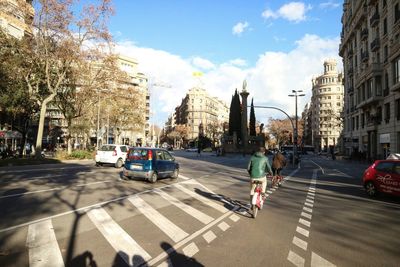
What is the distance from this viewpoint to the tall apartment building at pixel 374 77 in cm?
3406

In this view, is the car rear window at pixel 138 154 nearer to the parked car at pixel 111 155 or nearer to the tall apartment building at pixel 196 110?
the parked car at pixel 111 155

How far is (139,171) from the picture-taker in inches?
583

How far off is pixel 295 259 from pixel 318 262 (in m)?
0.33

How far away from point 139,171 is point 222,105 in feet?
538

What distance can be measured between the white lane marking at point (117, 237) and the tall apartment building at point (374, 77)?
30.7 metres

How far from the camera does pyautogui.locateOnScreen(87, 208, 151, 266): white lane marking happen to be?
543 centimetres

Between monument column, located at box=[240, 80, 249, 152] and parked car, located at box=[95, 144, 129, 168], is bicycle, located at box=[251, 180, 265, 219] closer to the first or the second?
parked car, located at box=[95, 144, 129, 168]

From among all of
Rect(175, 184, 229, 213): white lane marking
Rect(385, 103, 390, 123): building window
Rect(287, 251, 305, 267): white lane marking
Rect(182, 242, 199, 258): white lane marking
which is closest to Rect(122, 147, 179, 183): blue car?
Rect(175, 184, 229, 213): white lane marking

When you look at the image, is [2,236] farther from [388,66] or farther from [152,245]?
[388,66]

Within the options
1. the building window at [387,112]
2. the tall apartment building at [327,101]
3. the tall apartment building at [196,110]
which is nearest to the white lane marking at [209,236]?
the building window at [387,112]

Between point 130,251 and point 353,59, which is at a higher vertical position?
point 353,59

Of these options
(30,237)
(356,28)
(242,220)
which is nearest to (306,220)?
(242,220)

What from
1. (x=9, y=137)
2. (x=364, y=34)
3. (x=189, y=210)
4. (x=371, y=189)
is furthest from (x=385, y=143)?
(x=9, y=137)

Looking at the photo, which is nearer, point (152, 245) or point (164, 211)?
point (152, 245)
